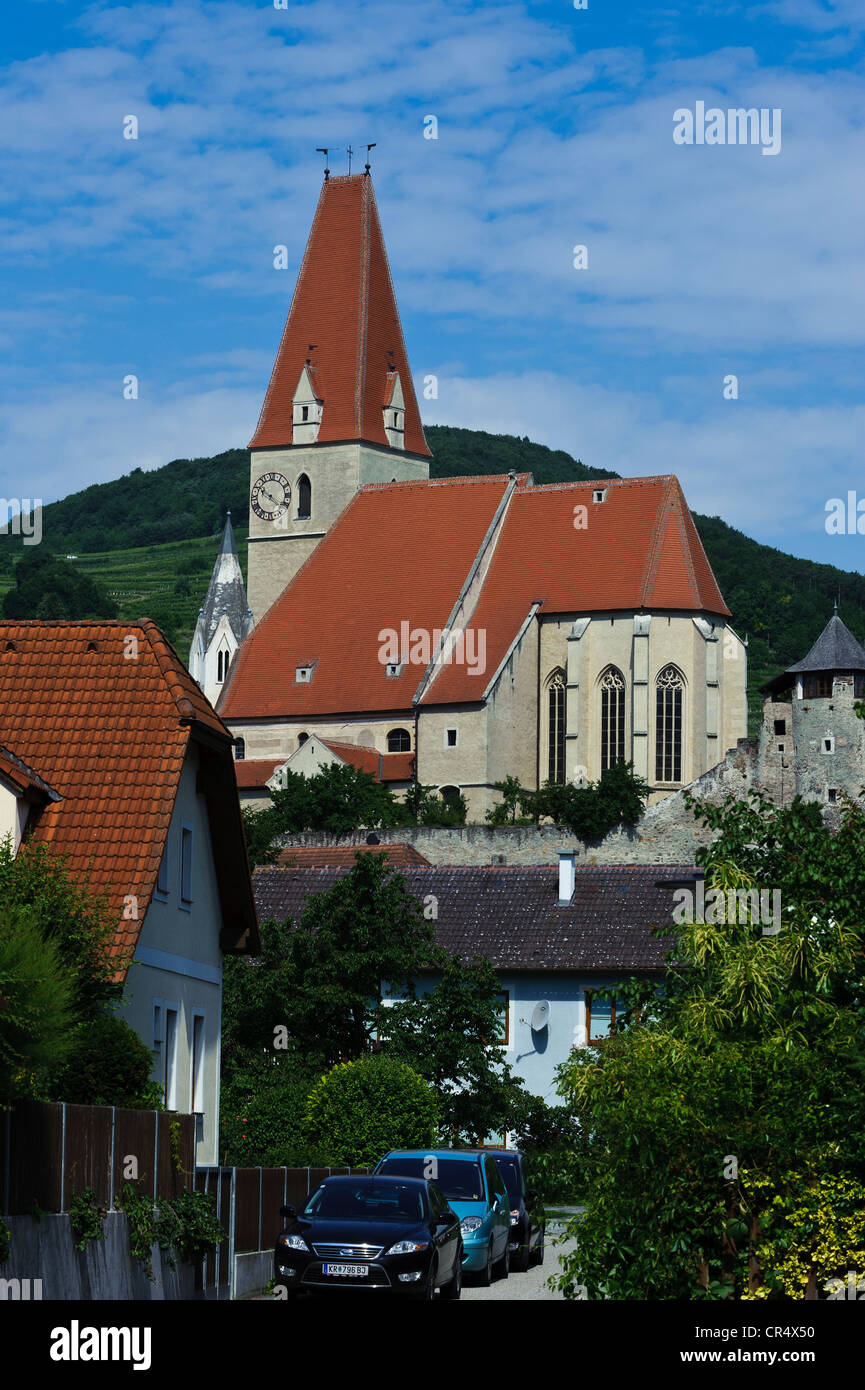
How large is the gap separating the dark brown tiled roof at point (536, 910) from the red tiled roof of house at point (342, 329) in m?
51.8

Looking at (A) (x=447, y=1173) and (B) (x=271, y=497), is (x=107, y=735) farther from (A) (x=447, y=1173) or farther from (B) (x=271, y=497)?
(B) (x=271, y=497)

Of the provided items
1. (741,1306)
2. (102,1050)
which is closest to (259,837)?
(102,1050)

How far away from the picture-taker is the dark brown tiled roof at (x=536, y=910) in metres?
39.5

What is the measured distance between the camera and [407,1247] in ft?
54.0

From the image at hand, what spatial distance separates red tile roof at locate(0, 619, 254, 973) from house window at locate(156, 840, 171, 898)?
2.36 feet

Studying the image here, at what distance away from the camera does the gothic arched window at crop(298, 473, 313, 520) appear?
9431 cm

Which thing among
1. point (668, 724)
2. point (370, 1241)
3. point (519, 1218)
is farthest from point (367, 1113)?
point (668, 724)

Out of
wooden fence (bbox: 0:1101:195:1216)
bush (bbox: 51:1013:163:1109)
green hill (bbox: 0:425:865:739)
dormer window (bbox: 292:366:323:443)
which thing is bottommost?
wooden fence (bbox: 0:1101:195:1216)

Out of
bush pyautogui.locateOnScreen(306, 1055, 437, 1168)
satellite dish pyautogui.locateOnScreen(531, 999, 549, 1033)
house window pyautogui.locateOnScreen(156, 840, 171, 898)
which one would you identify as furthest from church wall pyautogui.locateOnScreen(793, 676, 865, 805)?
house window pyautogui.locateOnScreen(156, 840, 171, 898)

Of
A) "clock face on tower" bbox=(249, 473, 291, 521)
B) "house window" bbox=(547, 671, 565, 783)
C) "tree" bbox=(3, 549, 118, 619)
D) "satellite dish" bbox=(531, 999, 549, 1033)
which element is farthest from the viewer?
"tree" bbox=(3, 549, 118, 619)

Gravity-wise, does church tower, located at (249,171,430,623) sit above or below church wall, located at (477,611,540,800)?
above

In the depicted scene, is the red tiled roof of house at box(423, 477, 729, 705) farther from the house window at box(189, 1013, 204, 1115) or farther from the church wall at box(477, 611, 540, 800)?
the house window at box(189, 1013, 204, 1115)

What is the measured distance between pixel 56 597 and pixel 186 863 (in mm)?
115060

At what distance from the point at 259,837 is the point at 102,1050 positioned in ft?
139
